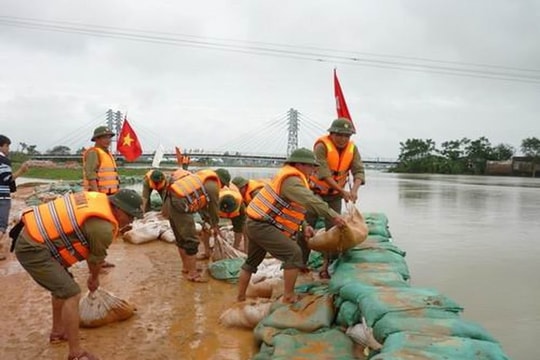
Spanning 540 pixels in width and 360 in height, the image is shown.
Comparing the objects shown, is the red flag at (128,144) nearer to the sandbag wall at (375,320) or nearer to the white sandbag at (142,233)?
the white sandbag at (142,233)

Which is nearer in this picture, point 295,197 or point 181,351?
point 181,351

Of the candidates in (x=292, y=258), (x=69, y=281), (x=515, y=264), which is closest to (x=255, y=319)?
(x=292, y=258)

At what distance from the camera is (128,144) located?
1023cm

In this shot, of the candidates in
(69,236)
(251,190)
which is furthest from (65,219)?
(251,190)

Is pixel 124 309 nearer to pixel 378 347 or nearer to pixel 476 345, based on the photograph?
pixel 378 347

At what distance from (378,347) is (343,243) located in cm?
148

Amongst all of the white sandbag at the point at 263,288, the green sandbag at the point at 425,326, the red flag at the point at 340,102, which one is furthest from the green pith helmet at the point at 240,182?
the green sandbag at the point at 425,326

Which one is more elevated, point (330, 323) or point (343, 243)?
point (343, 243)

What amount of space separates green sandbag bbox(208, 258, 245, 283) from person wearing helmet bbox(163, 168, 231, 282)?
177mm

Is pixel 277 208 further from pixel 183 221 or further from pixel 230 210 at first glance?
pixel 230 210

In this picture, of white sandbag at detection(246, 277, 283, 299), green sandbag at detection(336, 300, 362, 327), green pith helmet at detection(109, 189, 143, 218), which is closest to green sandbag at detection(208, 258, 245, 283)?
white sandbag at detection(246, 277, 283, 299)

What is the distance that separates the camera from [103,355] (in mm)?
3568

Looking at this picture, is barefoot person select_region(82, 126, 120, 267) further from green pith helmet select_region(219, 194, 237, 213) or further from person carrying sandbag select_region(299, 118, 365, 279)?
person carrying sandbag select_region(299, 118, 365, 279)

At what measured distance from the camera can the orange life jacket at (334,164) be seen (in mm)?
5129
